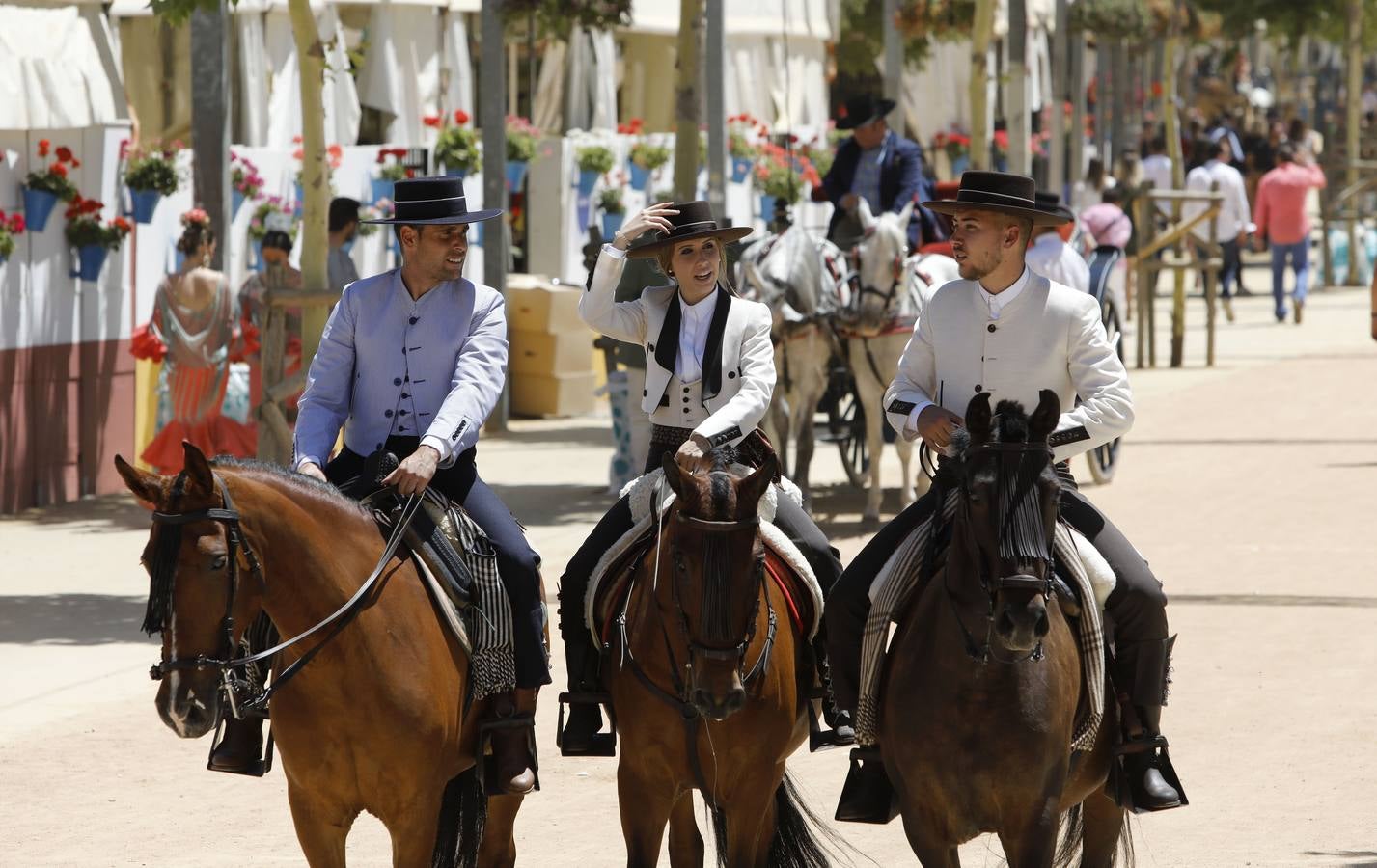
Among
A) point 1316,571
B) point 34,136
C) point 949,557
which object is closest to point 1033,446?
point 949,557

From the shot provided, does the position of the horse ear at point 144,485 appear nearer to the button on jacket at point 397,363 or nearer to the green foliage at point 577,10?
the button on jacket at point 397,363

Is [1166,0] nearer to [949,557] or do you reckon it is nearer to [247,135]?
[247,135]

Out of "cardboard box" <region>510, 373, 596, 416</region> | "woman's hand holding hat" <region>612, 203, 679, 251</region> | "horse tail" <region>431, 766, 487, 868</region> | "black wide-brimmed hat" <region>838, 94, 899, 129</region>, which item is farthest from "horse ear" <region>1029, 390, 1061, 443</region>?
"cardboard box" <region>510, 373, 596, 416</region>

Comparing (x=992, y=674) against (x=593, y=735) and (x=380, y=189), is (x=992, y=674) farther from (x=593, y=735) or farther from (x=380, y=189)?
(x=380, y=189)

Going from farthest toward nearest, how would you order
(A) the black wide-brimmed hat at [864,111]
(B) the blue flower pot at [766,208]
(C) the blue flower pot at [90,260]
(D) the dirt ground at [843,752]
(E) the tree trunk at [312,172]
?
(B) the blue flower pot at [766,208]
(A) the black wide-brimmed hat at [864,111]
(C) the blue flower pot at [90,260]
(E) the tree trunk at [312,172]
(D) the dirt ground at [843,752]

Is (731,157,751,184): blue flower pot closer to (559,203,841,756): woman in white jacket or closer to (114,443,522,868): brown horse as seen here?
(559,203,841,756): woman in white jacket

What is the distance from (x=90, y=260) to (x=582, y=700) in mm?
10001

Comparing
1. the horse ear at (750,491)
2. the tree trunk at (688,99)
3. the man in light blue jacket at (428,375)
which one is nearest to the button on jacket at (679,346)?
the man in light blue jacket at (428,375)

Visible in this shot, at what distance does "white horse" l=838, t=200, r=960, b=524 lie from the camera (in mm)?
14688

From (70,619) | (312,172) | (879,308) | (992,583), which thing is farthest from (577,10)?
(992,583)

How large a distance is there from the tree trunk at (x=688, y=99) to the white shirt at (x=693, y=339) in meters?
9.42

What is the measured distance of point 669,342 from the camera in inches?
275

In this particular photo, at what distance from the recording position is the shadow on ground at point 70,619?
11.3 metres

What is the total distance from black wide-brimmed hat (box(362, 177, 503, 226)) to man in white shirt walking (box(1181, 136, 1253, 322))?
2461 centimetres
